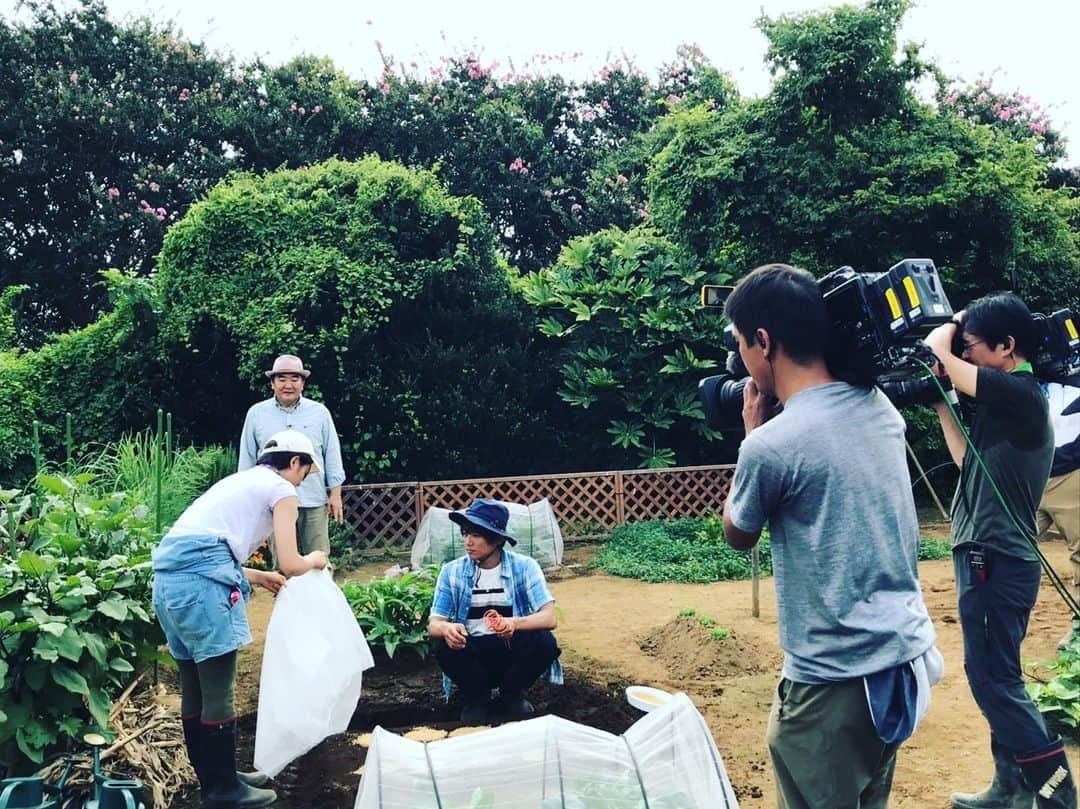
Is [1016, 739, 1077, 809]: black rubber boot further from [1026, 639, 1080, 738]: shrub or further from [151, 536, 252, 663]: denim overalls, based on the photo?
[151, 536, 252, 663]: denim overalls

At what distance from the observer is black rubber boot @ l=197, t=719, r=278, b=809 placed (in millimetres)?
3215

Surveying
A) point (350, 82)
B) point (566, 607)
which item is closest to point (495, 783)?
point (566, 607)

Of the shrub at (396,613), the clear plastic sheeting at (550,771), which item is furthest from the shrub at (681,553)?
the clear plastic sheeting at (550,771)

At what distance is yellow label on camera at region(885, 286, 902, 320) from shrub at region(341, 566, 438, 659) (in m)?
3.53

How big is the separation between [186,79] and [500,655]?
14420 millimetres

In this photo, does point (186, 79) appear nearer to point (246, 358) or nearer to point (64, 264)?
point (64, 264)

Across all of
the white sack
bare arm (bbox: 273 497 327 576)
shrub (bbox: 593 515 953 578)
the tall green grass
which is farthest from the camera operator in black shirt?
shrub (bbox: 593 515 953 578)

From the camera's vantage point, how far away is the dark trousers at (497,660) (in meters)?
4.12

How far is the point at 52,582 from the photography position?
A: 3.01 m

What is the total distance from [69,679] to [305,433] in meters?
3.30

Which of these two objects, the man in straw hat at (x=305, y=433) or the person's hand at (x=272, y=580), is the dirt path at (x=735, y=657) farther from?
the person's hand at (x=272, y=580)

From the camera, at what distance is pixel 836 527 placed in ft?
5.80

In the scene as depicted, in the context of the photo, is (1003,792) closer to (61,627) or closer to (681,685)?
(681,685)

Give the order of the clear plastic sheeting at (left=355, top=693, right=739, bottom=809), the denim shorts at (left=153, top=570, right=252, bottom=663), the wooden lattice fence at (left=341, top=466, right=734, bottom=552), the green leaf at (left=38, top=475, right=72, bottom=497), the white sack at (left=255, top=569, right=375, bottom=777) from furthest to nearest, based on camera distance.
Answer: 1. the wooden lattice fence at (left=341, top=466, right=734, bottom=552)
2. the green leaf at (left=38, top=475, right=72, bottom=497)
3. the white sack at (left=255, top=569, right=375, bottom=777)
4. the denim shorts at (left=153, top=570, right=252, bottom=663)
5. the clear plastic sheeting at (left=355, top=693, right=739, bottom=809)
